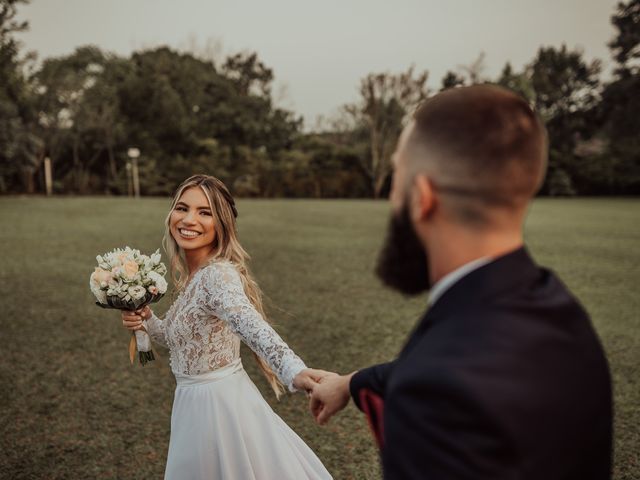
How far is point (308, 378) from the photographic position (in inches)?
79.6

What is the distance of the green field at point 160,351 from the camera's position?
3.90 metres

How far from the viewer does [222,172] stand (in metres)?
35.8

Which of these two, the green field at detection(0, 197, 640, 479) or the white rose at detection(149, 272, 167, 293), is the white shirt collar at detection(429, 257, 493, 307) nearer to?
the white rose at detection(149, 272, 167, 293)

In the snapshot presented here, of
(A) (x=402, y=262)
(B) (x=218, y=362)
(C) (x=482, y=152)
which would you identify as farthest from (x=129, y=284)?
(C) (x=482, y=152)

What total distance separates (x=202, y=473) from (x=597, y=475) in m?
1.71

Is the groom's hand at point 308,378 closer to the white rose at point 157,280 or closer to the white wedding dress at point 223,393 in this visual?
the white wedding dress at point 223,393

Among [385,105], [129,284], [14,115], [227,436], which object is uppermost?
[385,105]

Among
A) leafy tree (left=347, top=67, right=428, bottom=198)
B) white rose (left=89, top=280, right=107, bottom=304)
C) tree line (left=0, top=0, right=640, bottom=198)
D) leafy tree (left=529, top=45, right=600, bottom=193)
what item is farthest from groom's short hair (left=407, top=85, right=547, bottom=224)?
leafy tree (left=529, top=45, right=600, bottom=193)

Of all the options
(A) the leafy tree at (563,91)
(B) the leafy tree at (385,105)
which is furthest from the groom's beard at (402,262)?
(A) the leafy tree at (563,91)

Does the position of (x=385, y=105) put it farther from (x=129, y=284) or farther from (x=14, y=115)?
(x=129, y=284)

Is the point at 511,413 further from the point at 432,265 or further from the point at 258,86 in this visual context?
the point at 258,86

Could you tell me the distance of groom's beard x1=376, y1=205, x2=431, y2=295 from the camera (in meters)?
1.20

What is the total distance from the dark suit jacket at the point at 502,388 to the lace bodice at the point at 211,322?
1.31 metres

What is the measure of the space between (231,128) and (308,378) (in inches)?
1503
